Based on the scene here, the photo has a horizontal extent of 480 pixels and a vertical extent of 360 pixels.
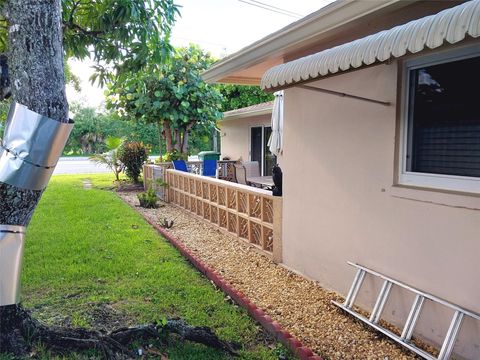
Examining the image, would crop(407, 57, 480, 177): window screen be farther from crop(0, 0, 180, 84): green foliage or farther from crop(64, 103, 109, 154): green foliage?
crop(64, 103, 109, 154): green foliage

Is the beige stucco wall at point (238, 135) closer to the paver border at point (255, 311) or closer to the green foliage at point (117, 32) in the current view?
the paver border at point (255, 311)

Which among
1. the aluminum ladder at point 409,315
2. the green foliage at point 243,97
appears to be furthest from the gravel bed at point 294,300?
the green foliage at point 243,97

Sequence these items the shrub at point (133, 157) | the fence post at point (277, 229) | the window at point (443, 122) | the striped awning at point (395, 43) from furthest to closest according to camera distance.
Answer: the shrub at point (133, 157), the fence post at point (277, 229), the window at point (443, 122), the striped awning at point (395, 43)

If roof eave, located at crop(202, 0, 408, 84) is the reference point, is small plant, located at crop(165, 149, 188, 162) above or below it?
below

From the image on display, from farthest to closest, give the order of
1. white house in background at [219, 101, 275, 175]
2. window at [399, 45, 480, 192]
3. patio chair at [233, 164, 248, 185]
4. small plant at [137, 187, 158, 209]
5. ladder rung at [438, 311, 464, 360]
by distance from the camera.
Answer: white house in background at [219, 101, 275, 175], patio chair at [233, 164, 248, 185], small plant at [137, 187, 158, 209], window at [399, 45, 480, 192], ladder rung at [438, 311, 464, 360]

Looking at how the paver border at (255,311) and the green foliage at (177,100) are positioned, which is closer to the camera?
the paver border at (255,311)

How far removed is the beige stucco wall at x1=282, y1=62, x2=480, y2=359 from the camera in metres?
2.93

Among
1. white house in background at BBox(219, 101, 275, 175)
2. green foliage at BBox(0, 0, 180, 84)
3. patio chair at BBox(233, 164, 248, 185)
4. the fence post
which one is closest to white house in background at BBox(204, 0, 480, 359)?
the fence post

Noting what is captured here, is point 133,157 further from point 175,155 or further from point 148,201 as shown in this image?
point 148,201

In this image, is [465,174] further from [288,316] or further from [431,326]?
[288,316]

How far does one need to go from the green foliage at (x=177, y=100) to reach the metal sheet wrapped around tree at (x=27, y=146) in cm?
940

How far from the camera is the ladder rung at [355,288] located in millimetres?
3805

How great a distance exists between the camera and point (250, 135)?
13719 millimetres

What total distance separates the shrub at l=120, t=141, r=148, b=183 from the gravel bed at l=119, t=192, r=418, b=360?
7.51m
